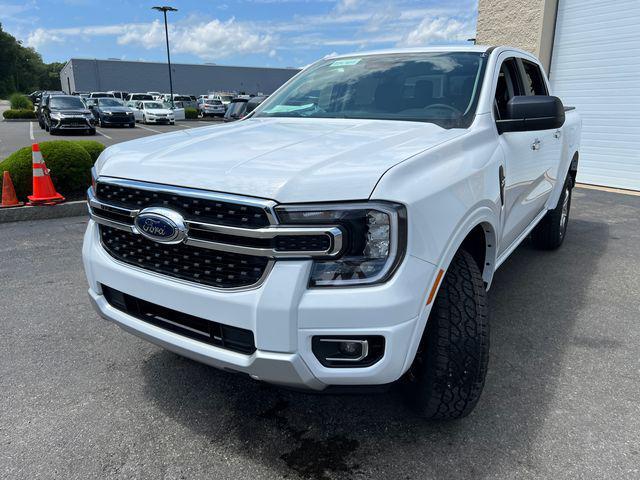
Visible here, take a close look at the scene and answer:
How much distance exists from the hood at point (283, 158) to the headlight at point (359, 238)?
5 cm

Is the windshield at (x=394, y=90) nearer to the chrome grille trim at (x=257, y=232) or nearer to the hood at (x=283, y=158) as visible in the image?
the hood at (x=283, y=158)

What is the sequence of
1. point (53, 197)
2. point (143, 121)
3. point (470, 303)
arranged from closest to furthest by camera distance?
point (470, 303)
point (53, 197)
point (143, 121)

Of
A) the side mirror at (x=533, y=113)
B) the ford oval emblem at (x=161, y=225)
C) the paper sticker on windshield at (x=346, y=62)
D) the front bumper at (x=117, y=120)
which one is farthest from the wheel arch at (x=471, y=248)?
the front bumper at (x=117, y=120)

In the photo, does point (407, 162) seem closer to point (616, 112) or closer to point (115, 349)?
point (115, 349)

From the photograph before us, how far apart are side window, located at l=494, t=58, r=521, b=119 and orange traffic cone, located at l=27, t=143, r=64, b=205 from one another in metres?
5.90

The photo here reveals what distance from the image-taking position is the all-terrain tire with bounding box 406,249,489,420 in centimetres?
212

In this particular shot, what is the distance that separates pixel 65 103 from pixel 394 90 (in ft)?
70.9

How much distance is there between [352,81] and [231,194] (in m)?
1.91

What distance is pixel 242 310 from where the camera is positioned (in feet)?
6.15

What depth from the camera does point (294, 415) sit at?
252 cm

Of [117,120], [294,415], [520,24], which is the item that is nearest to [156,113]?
[117,120]

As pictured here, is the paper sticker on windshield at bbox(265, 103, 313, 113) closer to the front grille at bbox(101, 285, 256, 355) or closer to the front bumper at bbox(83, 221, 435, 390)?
the front grille at bbox(101, 285, 256, 355)

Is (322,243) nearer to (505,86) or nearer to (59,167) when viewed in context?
(505,86)

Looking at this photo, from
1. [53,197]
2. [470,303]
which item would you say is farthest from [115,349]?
[53,197]
